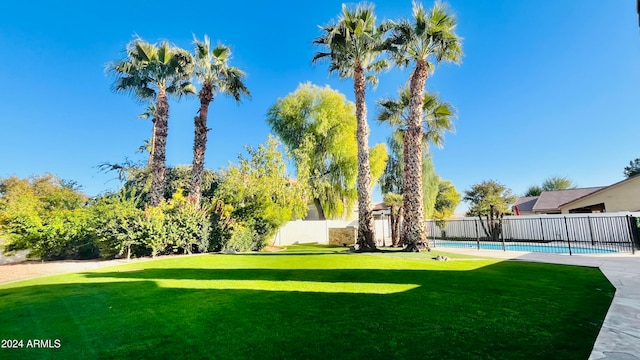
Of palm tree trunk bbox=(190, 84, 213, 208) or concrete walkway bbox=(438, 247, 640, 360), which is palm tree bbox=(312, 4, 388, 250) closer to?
palm tree trunk bbox=(190, 84, 213, 208)

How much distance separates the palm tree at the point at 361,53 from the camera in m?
13.4

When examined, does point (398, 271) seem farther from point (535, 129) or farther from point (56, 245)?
point (535, 129)

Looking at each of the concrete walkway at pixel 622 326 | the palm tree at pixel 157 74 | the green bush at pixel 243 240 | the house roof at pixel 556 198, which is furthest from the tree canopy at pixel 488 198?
the palm tree at pixel 157 74

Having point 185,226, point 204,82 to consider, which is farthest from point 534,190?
point 185,226

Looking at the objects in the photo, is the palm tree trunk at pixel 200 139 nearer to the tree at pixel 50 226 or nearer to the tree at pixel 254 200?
the tree at pixel 254 200

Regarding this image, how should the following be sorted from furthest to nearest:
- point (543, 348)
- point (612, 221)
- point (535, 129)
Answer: point (535, 129)
point (612, 221)
point (543, 348)

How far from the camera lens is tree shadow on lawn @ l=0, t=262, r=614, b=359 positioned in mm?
2754

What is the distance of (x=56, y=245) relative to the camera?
1146 centimetres

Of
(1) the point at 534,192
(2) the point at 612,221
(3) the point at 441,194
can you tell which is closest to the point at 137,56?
(2) the point at 612,221

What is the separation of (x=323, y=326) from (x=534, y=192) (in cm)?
5477

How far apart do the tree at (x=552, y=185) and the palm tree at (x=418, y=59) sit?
142ft

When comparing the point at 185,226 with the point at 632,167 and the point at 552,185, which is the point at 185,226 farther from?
the point at 552,185

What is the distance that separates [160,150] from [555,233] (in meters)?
22.8

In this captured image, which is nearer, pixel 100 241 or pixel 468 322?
pixel 468 322
